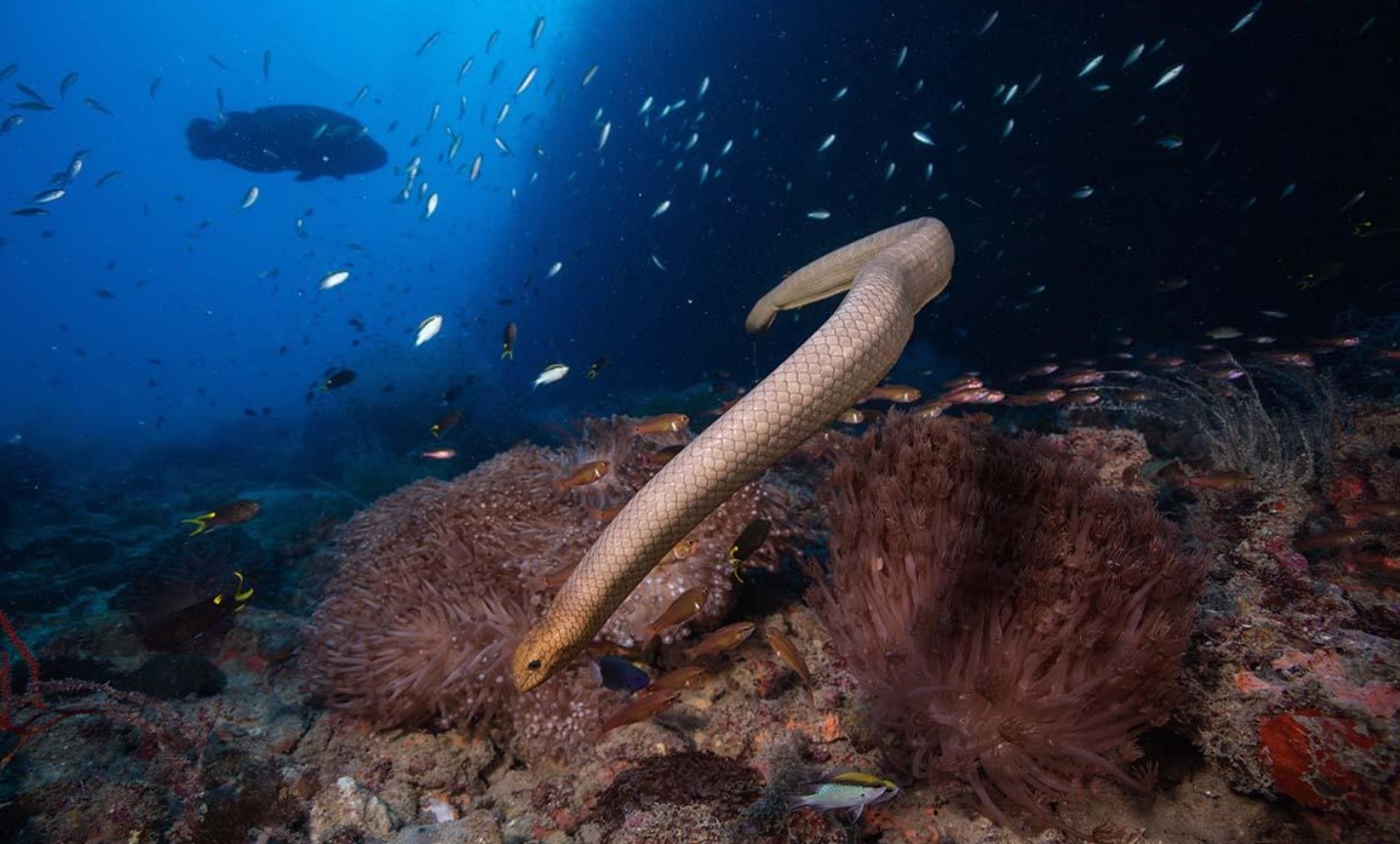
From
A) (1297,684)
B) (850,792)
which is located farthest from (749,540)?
(1297,684)

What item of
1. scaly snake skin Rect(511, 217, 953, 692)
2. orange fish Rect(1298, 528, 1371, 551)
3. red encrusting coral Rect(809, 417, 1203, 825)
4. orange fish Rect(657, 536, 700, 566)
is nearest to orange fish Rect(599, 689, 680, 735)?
scaly snake skin Rect(511, 217, 953, 692)

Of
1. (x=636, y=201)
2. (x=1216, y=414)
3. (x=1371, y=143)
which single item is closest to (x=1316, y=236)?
(x=1371, y=143)

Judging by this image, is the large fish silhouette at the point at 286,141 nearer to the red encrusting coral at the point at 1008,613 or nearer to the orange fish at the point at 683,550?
the orange fish at the point at 683,550

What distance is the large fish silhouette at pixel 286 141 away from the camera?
2489 cm

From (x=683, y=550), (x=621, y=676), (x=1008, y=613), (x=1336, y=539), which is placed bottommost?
(x=1336, y=539)

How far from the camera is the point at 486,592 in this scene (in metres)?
3.95

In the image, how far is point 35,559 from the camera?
10.7 meters

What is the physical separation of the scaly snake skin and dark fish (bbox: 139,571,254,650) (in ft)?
14.3

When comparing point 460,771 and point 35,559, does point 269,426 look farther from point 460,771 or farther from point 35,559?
point 460,771

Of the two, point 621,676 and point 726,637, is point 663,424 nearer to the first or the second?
point 726,637

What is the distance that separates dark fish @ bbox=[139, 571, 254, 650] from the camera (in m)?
5.31

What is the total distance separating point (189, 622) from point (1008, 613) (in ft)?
22.9

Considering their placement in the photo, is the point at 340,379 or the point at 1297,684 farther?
the point at 340,379

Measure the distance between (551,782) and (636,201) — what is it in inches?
1204
